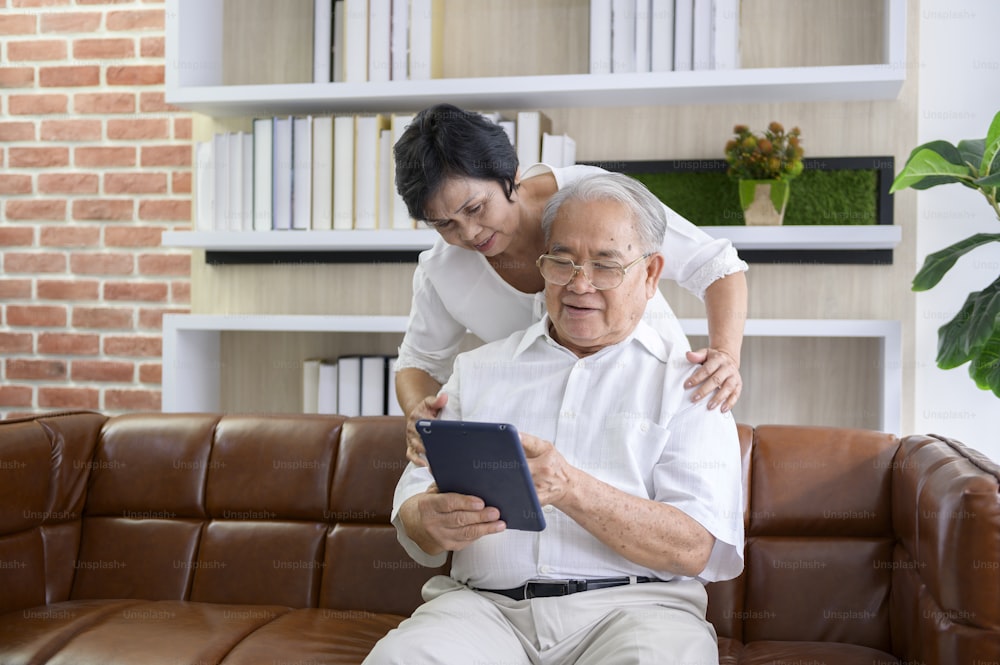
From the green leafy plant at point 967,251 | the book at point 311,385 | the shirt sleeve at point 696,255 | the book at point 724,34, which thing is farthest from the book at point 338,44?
the green leafy plant at point 967,251

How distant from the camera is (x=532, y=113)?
2.85 m

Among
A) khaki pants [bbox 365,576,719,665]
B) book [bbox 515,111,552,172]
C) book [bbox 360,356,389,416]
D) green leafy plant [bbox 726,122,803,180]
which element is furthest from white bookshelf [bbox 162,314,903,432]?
khaki pants [bbox 365,576,719,665]

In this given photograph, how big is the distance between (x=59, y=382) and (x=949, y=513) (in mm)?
3093

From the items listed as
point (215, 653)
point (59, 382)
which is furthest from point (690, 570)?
point (59, 382)

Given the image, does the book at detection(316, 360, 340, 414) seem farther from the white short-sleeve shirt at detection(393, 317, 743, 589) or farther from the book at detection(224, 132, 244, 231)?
the white short-sleeve shirt at detection(393, 317, 743, 589)

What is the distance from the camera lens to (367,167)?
114 inches

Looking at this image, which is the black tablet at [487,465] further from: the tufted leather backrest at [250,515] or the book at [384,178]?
the book at [384,178]

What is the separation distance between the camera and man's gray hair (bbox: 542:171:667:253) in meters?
1.72

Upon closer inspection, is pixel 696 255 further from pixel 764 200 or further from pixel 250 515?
pixel 250 515

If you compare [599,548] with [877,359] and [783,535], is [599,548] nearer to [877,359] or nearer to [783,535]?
[783,535]

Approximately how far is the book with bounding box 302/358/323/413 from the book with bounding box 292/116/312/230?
1.47 feet

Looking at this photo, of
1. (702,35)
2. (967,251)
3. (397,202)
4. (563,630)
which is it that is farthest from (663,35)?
(563,630)

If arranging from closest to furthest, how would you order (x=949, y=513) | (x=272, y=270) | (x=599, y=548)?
(x=949, y=513) < (x=599, y=548) < (x=272, y=270)

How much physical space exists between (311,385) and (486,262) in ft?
4.12
